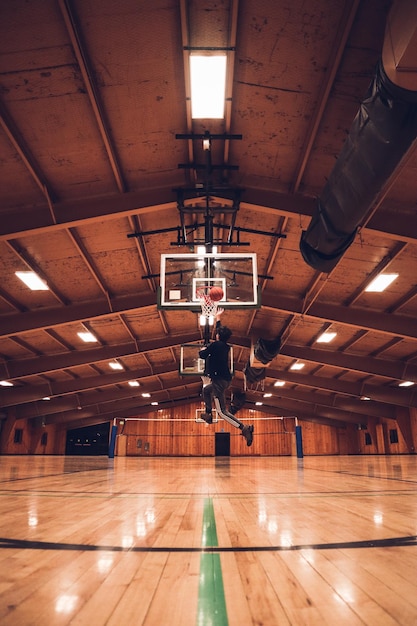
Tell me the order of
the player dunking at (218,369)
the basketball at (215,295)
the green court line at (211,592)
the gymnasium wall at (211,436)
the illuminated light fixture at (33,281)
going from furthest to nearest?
the gymnasium wall at (211,436) → the illuminated light fixture at (33,281) → the basketball at (215,295) → the player dunking at (218,369) → the green court line at (211,592)

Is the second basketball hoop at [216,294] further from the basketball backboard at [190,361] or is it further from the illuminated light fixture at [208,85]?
the basketball backboard at [190,361]

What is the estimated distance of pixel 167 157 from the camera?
7.36 metres

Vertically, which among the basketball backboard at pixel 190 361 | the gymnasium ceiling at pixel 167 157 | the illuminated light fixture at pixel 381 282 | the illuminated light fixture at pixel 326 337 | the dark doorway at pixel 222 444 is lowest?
the dark doorway at pixel 222 444

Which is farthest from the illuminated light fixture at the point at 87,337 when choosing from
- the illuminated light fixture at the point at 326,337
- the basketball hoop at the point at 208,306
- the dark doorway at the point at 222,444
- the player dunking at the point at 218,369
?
the dark doorway at the point at 222,444

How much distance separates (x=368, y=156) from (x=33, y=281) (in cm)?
876

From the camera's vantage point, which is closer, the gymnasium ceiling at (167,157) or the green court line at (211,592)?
the green court line at (211,592)

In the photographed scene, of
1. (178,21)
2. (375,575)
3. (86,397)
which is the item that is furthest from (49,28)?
(86,397)

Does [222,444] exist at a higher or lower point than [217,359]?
lower

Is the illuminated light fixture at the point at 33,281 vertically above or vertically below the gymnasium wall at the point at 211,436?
above

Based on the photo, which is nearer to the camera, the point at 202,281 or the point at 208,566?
the point at 208,566

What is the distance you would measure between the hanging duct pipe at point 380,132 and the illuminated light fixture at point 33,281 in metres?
7.45

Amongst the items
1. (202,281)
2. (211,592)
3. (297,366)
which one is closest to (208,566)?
(211,592)

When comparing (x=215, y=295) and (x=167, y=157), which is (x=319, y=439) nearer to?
(x=215, y=295)

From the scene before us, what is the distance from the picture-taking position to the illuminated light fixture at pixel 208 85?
18.1 feet
